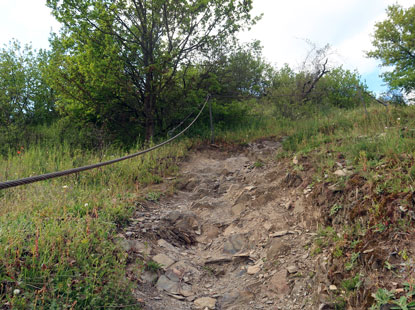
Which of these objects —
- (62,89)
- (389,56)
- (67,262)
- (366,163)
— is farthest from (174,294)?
(389,56)

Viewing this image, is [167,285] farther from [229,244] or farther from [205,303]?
[229,244]

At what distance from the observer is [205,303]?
11.1 feet

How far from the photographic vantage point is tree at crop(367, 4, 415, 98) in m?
19.5

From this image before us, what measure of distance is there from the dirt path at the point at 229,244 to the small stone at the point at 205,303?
1 centimetres

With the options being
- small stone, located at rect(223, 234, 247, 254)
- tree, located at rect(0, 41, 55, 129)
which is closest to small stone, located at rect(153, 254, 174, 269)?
small stone, located at rect(223, 234, 247, 254)

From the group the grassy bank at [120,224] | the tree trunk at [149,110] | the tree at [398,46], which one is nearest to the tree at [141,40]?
the tree trunk at [149,110]

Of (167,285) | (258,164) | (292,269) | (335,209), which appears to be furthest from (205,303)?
(258,164)

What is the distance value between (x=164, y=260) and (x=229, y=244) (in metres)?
1.09

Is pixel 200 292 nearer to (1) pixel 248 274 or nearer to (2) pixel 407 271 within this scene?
(1) pixel 248 274

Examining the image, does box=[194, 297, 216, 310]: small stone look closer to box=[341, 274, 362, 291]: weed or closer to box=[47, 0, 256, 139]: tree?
box=[341, 274, 362, 291]: weed

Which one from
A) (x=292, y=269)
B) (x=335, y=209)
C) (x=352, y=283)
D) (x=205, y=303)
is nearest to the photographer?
(x=352, y=283)

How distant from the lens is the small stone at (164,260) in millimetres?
3922

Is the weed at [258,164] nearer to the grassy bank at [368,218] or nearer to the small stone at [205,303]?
the grassy bank at [368,218]

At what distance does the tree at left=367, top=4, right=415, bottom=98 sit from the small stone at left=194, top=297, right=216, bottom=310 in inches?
810
